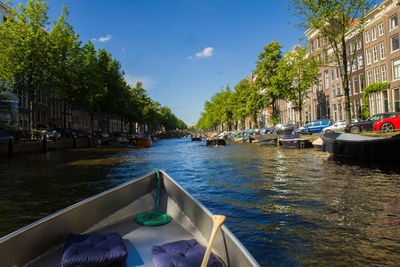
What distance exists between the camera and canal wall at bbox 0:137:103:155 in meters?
22.2

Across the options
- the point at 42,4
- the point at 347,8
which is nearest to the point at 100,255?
the point at 347,8

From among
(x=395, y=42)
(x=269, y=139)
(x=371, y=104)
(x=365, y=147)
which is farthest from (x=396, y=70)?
(x=365, y=147)

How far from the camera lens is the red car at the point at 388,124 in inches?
708

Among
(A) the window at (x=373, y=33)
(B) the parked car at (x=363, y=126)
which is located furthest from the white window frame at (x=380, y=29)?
(B) the parked car at (x=363, y=126)

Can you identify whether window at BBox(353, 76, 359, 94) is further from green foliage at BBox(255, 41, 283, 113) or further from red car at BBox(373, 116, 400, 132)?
red car at BBox(373, 116, 400, 132)

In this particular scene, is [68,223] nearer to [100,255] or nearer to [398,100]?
[100,255]

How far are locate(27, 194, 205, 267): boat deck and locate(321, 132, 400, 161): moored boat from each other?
11873 mm

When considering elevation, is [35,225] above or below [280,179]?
above

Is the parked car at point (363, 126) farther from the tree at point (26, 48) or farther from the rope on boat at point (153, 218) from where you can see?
the tree at point (26, 48)

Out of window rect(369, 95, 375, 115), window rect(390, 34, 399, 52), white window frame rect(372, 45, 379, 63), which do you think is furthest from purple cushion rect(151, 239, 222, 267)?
white window frame rect(372, 45, 379, 63)

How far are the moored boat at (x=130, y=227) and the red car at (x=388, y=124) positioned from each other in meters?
18.7

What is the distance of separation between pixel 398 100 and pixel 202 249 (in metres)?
35.0

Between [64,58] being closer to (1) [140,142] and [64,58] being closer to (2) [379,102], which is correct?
(1) [140,142]

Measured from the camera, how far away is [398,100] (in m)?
29.9
